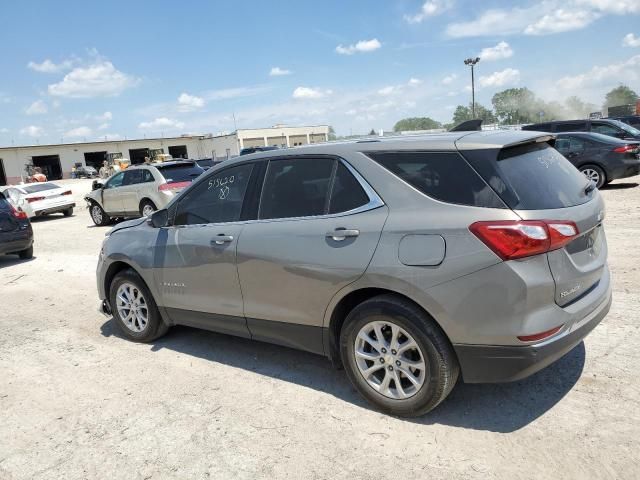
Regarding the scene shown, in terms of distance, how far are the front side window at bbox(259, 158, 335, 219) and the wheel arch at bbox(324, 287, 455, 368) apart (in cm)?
62

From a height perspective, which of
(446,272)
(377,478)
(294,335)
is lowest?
(377,478)

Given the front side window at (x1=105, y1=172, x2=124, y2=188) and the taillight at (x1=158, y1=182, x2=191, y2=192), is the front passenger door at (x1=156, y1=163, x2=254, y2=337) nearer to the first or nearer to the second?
the taillight at (x1=158, y1=182, x2=191, y2=192)

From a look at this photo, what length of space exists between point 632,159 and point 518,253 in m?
12.0

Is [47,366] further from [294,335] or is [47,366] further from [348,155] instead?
[348,155]

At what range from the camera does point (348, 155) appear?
355cm

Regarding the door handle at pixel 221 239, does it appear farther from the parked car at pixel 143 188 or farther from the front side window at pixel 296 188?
the parked car at pixel 143 188

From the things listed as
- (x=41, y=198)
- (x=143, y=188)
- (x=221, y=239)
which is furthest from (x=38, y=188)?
(x=221, y=239)

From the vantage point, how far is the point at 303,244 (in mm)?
3559

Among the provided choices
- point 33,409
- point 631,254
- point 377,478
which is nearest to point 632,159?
point 631,254

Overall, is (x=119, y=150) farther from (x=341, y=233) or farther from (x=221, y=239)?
(x=341, y=233)

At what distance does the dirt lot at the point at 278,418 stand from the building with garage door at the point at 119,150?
4979 centimetres

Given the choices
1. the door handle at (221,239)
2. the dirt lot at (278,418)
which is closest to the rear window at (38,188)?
the dirt lot at (278,418)

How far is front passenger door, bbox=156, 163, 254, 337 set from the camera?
4098 millimetres

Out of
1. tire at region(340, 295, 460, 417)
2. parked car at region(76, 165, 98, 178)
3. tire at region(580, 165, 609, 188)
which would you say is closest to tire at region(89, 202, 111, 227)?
tire at region(580, 165, 609, 188)
